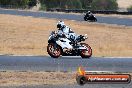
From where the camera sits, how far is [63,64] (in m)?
16.2

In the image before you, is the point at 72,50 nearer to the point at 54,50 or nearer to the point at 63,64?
the point at 54,50

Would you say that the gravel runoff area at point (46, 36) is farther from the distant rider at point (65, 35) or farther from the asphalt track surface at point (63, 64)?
the asphalt track surface at point (63, 64)

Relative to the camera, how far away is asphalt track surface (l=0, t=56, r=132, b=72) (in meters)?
15.3

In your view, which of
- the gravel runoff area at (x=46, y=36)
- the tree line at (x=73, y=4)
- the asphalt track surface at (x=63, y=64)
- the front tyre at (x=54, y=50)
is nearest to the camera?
the asphalt track surface at (x=63, y=64)

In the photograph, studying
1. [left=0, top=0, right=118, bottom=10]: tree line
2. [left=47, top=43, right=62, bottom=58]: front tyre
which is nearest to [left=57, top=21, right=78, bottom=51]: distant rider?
[left=47, top=43, right=62, bottom=58]: front tyre

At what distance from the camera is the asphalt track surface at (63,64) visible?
50.1 ft

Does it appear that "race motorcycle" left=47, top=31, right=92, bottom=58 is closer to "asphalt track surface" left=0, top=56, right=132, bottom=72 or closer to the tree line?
"asphalt track surface" left=0, top=56, right=132, bottom=72

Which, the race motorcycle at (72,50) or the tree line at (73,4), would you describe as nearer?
the race motorcycle at (72,50)

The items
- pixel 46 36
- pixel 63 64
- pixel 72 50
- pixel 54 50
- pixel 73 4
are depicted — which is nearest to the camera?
pixel 63 64

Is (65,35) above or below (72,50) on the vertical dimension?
above

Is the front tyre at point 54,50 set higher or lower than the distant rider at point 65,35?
lower

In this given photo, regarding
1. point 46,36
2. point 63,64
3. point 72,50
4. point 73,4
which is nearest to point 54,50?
point 72,50

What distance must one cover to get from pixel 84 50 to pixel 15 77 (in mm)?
5282

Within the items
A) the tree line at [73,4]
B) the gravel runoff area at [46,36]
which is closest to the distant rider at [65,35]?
the gravel runoff area at [46,36]
